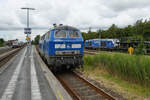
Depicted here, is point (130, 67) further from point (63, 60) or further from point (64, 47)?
point (64, 47)

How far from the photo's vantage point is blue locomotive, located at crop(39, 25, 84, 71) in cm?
888

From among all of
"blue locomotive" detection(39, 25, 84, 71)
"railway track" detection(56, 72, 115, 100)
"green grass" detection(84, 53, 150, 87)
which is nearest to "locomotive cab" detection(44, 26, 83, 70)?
"blue locomotive" detection(39, 25, 84, 71)

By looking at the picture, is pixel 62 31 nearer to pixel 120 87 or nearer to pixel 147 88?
pixel 120 87

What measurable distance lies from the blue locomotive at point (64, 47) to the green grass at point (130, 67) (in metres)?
2.10

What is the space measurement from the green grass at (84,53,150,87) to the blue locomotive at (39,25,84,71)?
210 centimetres

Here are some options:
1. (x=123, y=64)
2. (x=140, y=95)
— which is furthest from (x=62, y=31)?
(x=140, y=95)

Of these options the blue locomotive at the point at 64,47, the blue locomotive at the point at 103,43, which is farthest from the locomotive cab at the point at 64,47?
the blue locomotive at the point at 103,43

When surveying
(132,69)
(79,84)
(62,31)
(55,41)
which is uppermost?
(62,31)

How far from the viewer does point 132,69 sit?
6.94 m

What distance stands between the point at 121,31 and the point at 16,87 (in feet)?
153

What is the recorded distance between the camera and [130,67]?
23.2 ft

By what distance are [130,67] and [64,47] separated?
4.38 meters

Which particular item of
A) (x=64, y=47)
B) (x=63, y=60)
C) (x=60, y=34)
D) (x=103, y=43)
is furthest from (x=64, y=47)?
(x=103, y=43)

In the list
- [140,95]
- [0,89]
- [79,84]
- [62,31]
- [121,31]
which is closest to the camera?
[140,95]
